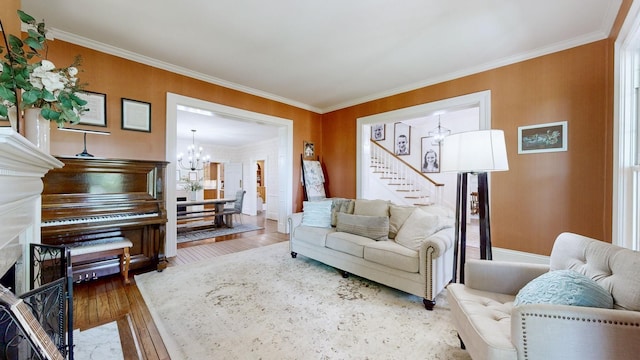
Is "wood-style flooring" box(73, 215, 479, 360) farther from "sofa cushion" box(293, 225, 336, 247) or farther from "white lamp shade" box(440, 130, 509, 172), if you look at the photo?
"white lamp shade" box(440, 130, 509, 172)

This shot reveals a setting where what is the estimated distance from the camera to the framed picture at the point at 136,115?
314 centimetres

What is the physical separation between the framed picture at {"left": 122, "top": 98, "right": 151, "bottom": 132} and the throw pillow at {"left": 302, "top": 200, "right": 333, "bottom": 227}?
2486 mm

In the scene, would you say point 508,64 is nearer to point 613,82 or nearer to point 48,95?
point 613,82

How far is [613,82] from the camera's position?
8.14 feet

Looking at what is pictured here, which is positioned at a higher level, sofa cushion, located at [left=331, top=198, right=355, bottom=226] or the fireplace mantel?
the fireplace mantel

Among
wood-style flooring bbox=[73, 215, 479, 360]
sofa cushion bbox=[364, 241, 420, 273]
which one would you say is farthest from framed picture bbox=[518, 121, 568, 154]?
wood-style flooring bbox=[73, 215, 479, 360]

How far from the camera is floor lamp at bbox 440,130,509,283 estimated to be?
1.79m

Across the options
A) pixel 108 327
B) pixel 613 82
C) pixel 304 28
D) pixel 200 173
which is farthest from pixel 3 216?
pixel 200 173

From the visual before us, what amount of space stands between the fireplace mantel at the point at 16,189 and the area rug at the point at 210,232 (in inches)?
127

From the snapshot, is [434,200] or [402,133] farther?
[402,133]

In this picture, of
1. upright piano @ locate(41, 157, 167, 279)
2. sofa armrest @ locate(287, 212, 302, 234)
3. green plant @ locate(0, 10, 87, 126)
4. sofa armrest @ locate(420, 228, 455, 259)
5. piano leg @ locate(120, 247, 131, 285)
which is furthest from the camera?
sofa armrest @ locate(287, 212, 302, 234)

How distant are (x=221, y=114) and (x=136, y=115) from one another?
120 cm

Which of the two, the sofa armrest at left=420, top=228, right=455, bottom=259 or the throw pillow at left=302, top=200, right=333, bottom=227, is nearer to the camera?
the sofa armrest at left=420, top=228, right=455, bottom=259

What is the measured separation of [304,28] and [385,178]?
184 inches
